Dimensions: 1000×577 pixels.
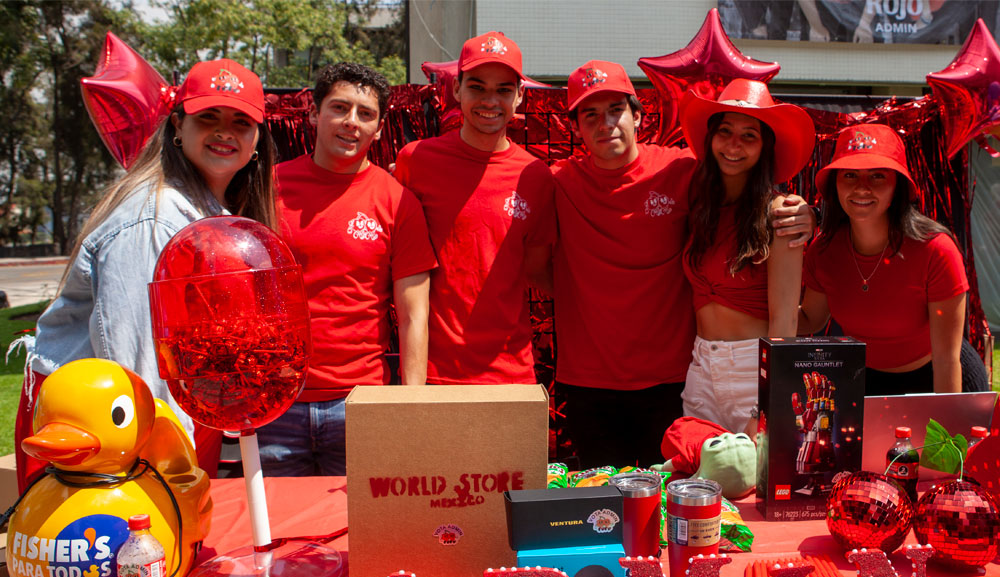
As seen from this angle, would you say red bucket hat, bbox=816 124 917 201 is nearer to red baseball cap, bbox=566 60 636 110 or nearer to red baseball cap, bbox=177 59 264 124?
red baseball cap, bbox=566 60 636 110

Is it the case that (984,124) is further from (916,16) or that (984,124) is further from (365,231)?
(916,16)

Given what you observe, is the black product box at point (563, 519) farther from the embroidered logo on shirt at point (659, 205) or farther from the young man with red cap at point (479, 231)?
the embroidered logo on shirt at point (659, 205)

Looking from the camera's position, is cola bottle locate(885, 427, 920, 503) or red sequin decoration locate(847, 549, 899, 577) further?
cola bottle locate(885, 427, 920, 503)

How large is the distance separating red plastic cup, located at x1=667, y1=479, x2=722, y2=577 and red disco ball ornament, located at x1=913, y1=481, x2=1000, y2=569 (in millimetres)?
402

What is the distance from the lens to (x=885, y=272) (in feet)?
7.61

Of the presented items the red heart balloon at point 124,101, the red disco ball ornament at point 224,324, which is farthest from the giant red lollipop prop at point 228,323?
the red heart balloon at point 124,101

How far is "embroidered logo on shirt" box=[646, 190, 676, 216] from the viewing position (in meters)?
2.45

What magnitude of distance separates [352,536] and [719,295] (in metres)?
1.48

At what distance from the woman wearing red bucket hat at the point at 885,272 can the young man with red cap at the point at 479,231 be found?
1.06m

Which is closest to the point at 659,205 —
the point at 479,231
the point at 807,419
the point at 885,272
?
the point at 479,231

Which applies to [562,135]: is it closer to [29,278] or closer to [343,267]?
[343,267]

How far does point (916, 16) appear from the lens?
9.47 metres

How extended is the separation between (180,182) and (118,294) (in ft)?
1.39

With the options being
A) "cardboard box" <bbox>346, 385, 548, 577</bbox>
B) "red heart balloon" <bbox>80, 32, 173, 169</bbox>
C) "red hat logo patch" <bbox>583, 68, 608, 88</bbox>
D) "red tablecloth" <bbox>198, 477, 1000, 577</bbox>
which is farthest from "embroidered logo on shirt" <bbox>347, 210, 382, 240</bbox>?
"red heart balloon" <bbox>80, 32, 173, 169</bbox>
